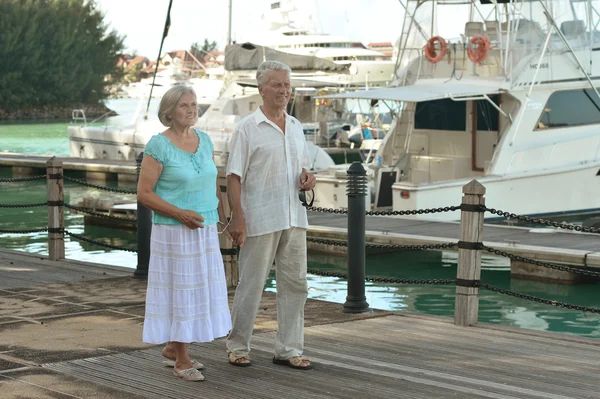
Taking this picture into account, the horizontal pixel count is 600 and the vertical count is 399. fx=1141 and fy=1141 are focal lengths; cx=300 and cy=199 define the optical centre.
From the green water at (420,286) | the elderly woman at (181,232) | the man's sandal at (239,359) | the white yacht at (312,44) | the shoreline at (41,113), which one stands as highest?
the white yacht at (312,44)

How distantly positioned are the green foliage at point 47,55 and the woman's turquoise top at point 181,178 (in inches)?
3726

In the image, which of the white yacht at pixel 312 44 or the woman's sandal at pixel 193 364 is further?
the white yacht at pixel 312 44

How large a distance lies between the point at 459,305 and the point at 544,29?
48.1 ft

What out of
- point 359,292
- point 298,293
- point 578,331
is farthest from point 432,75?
point 298,293

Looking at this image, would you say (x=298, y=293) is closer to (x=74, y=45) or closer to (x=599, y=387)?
(x=599, y=387)

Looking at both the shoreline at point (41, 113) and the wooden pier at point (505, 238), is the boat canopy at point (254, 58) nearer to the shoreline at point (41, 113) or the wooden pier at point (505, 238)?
the wooden pier at point (505, 238)

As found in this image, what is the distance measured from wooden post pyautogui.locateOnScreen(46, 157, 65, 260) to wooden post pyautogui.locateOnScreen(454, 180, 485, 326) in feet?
16.2

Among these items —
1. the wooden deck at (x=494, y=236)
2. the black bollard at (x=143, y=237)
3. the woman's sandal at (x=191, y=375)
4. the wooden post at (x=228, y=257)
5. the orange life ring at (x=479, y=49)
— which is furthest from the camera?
the orange life ring at (x=479, y=49)

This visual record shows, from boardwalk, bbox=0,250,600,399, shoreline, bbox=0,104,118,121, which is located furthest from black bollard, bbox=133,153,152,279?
shoreline, bbox=0,104,118,121

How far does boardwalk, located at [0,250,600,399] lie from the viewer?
6.59 metres

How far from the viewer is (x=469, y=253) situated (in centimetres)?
879

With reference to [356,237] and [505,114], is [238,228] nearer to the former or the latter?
[356,237]

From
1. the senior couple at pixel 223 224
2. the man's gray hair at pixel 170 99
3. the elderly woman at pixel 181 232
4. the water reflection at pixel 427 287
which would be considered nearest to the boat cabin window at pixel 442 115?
the water reflection at pixel 427 287

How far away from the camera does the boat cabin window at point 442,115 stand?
22.5m
